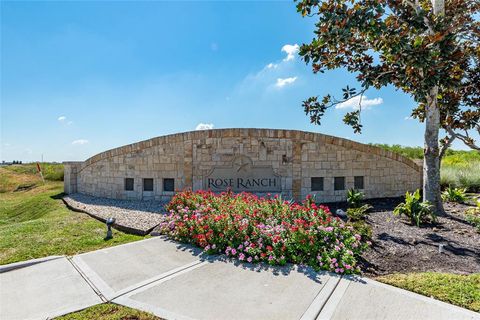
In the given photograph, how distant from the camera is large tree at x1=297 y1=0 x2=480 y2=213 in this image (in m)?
5.73

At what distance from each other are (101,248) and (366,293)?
504cm

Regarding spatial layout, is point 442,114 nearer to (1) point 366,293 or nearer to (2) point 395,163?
(2) point 395,163

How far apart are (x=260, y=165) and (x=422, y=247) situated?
558cm

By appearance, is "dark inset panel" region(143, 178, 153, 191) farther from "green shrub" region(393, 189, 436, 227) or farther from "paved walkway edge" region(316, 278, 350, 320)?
"green shrub" region(393, 189, 436, 227)

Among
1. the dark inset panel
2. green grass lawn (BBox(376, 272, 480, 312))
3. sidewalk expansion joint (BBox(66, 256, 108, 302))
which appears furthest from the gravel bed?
green grass lawn (BBox(376, 272, 480, 312))

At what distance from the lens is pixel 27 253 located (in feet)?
16.8

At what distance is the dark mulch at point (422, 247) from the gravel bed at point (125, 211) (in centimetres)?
529

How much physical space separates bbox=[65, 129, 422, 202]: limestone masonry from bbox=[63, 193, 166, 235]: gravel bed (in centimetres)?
85

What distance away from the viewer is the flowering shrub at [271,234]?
4543 millimetres

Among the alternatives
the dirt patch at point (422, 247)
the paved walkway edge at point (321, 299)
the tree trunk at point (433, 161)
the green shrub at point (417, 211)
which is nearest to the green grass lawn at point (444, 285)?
the dirt patch at point (422, 247)

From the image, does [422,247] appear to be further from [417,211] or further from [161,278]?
[161,278]

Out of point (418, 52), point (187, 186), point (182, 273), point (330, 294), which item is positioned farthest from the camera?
point (187, 186)

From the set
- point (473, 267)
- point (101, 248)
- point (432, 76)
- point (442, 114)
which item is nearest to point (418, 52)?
point (432, 76)

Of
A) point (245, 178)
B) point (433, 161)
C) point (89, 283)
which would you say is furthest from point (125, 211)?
point (433, 161)
